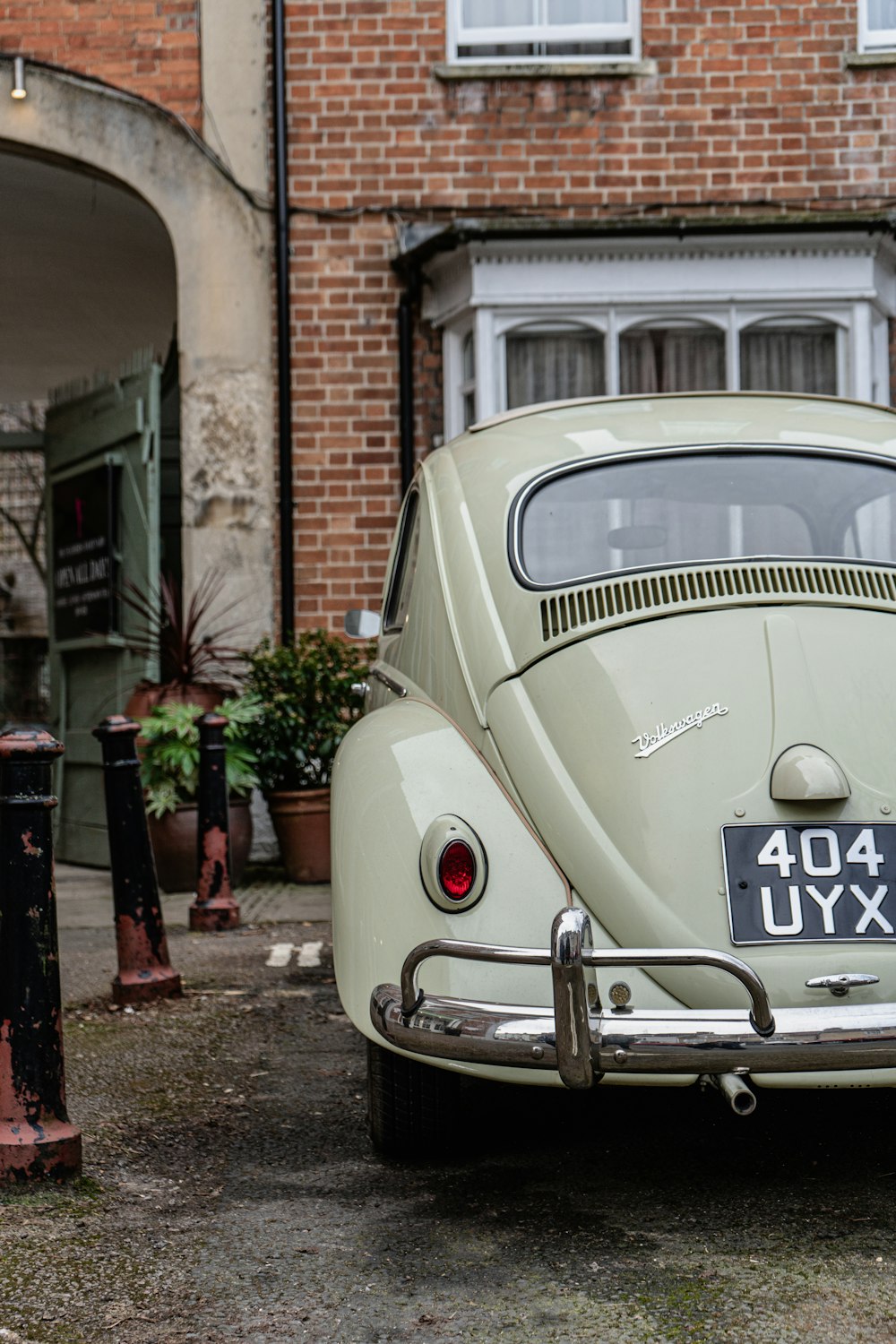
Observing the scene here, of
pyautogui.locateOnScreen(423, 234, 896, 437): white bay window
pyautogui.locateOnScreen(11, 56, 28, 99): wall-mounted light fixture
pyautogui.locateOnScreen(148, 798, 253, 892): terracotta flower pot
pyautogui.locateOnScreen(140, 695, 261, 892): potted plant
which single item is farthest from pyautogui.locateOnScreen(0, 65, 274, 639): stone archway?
pyautogui.locateOnScreen(148, 798, 253, 892): terracotta flower pot

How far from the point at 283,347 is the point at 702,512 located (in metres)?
5.99

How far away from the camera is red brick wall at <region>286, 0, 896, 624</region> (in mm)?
9438

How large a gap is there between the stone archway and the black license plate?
6.62 m

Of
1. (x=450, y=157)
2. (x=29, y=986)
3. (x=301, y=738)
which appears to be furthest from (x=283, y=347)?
(x=29, y=986)

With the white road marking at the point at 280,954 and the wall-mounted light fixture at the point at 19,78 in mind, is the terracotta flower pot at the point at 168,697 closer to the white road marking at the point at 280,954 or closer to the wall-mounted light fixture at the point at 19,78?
the white road marking at the point at 280,954

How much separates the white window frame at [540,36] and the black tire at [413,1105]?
7.81m

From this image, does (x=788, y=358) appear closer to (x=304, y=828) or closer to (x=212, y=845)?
(x=304, y=828)

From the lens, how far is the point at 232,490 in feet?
30.7

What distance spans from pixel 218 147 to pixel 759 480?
6570mm

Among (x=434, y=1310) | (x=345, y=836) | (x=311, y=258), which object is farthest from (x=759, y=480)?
(x=311, y=258)

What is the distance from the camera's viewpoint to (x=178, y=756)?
7934mm

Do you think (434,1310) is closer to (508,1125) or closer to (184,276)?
(508,1125)

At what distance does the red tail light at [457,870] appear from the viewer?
311 centimetres

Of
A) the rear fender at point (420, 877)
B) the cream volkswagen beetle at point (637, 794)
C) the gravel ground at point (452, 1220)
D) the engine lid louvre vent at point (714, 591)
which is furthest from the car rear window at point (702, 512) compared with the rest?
the gravel ground at point (452, 1220)
